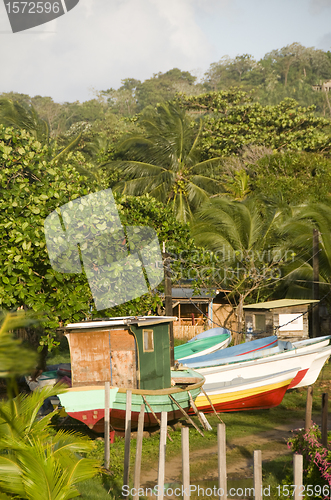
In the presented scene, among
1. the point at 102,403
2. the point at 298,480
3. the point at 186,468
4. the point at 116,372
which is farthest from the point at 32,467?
the point at 116,372

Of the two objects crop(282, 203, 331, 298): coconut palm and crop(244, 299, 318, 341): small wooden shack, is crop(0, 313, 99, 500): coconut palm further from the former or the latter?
crop(282, 203, 331, 298): coconut palm

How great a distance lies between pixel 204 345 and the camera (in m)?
18.5

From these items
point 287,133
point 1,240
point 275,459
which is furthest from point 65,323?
point 287,133

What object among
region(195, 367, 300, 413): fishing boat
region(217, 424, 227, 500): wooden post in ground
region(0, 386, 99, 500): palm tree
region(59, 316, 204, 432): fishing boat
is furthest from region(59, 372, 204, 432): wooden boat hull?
region(0, 386, 99, 500): palm tree

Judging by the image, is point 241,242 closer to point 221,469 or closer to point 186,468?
point 186,468

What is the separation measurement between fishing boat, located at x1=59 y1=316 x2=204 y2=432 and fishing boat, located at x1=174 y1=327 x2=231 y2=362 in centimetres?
683

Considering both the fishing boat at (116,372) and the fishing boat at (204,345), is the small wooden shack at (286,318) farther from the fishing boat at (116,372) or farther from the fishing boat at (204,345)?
the fishing boat at (116,372)

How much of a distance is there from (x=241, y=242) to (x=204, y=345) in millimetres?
5950

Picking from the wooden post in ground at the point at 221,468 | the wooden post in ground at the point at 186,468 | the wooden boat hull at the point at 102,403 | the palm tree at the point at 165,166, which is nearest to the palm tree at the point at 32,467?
the wooden post in ground at the point at 186,468

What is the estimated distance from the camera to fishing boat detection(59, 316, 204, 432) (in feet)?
30.9

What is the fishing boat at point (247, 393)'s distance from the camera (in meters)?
12.2

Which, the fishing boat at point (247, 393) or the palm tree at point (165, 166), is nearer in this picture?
the fishing boat at point (247, 393)

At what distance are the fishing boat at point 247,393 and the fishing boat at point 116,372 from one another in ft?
6.42

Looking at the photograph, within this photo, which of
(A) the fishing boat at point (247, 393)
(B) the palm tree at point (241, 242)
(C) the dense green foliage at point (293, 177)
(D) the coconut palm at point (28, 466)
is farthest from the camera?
(C) the dense green foliage at point (293, 177)
